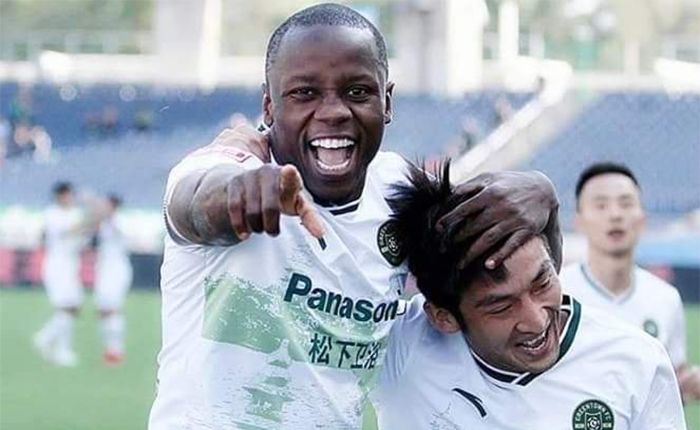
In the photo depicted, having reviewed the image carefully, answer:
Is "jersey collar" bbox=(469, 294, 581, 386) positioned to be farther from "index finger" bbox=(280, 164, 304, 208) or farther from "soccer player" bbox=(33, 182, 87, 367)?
"soccer player" bbox=(33, 182, 87, 367)

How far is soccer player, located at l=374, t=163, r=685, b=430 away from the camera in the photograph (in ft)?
10.9

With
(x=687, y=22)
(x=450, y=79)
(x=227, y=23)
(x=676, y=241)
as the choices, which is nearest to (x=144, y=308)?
(x=676, y=241)

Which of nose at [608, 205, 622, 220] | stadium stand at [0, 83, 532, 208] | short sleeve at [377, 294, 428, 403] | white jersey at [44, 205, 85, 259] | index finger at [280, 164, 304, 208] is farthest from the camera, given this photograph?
stadium stand at [0, 83, 532, 208]

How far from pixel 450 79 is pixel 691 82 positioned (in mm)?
6449

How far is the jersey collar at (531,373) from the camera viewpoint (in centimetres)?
345

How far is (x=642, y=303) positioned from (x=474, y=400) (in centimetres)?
338

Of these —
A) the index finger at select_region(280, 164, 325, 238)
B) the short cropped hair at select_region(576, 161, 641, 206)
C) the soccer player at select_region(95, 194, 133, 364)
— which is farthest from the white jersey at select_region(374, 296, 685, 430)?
the soccer player at select_region(95, 194, 133, 364)

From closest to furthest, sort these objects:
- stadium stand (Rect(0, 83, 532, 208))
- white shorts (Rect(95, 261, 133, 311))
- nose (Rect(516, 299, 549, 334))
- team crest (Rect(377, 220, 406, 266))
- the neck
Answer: nose (Rect(516, 299, 549, 334))
team crest (Rect(377, 220, 406, 266))
the neck
white shorts (Rect(95, 261, 133, 311))
stadium stand (Rect(0, 83, 532, 208))

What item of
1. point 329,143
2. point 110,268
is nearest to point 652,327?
point 329,143

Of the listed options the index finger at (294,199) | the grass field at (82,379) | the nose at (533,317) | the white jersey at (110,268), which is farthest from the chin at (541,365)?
the white jersey at (110,268)

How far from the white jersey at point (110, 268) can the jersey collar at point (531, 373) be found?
38.2 feet

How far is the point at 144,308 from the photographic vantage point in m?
20.2

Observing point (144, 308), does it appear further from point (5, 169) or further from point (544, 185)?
point (544, 185)

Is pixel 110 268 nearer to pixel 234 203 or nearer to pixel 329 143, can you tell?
pixel 329 143
